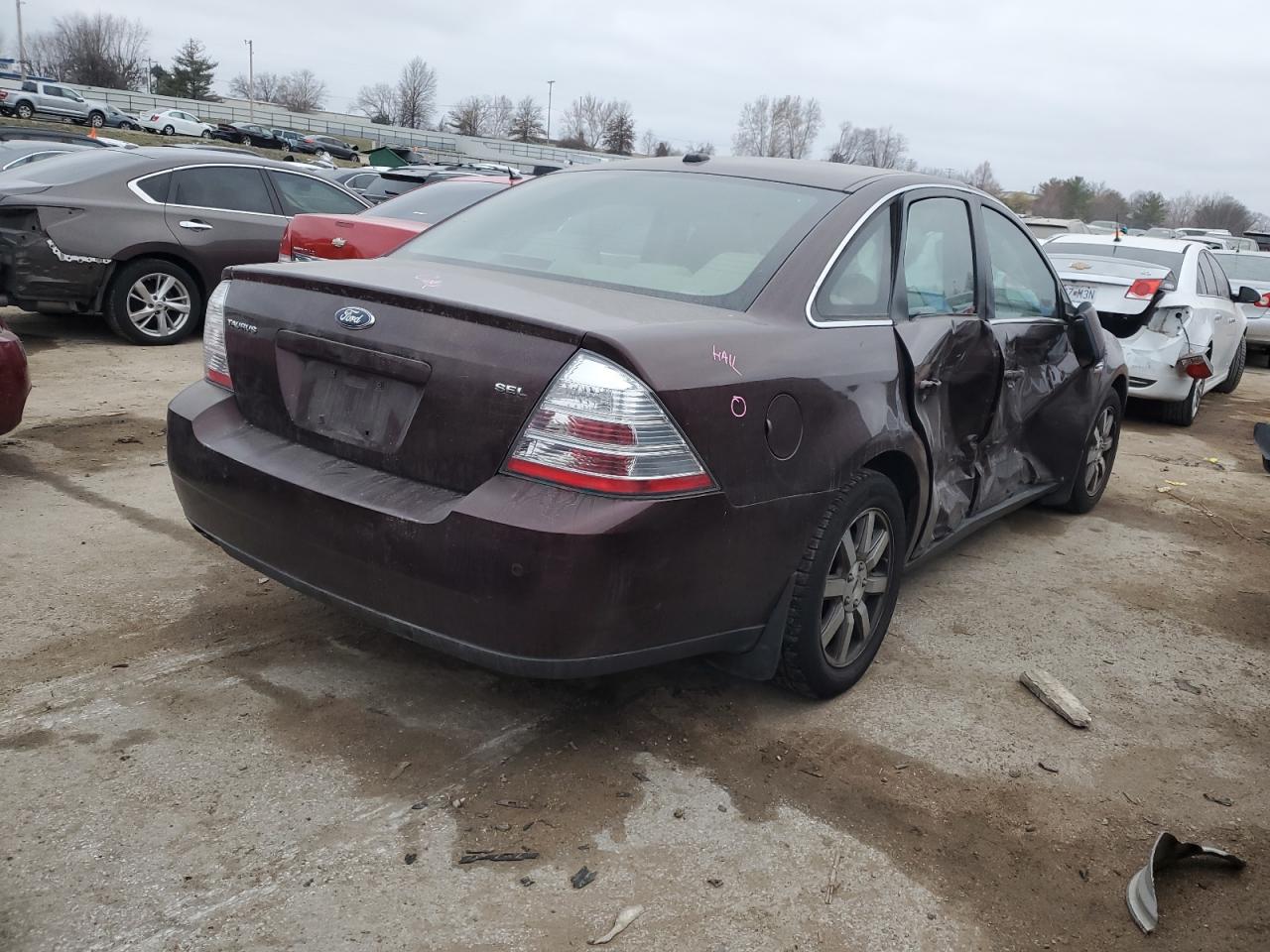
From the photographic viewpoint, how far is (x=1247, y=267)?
1520 cm

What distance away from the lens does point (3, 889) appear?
7.65 feet

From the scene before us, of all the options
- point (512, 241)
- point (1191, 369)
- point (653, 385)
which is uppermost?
point (512, 241)

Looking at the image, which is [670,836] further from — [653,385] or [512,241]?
[512,241]

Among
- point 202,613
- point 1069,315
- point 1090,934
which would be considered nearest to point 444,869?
point 1090,934

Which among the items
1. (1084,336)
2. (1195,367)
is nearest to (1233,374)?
(1195,367)

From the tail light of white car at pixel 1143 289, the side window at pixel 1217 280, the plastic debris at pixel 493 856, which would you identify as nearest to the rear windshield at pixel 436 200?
the tail light of white car at pixel 1143 289

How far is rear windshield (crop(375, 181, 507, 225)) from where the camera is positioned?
28.2 feet

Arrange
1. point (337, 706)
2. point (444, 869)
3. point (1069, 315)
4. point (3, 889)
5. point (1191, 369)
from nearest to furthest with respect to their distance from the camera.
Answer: point (3, 889)
point (444, 869)
point (337, 706)
point (1069, 315)
point (1191, 369)

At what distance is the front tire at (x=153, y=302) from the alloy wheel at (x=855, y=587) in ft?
23.6

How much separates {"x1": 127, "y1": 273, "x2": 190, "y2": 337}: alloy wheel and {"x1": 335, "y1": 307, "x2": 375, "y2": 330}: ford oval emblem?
Answer: 262 inches

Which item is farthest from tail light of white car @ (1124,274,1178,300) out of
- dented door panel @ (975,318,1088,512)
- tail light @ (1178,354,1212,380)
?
dented door panel @ (975,318,1088,512)

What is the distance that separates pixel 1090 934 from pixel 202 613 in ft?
9.45

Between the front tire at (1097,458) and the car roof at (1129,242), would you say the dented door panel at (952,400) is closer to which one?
the front tire at (1097,458)

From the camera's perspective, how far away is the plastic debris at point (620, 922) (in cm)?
230
